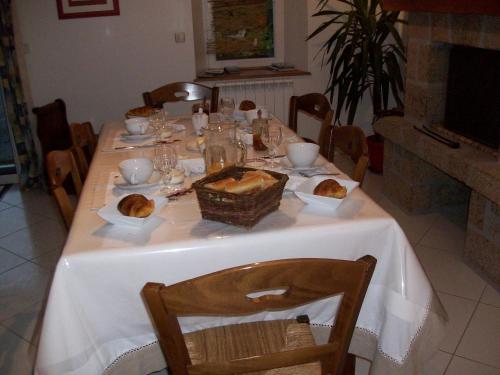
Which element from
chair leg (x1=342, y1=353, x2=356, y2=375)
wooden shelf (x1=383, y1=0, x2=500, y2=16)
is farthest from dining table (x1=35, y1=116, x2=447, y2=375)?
wooden shelf (x1=383, y1=0, x2=500, y2=16)

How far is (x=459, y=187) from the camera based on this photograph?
317cm

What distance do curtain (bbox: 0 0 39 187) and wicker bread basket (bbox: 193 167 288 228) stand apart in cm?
284

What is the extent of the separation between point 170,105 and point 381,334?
3202 mm

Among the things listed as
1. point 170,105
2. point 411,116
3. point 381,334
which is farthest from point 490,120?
point 170,105

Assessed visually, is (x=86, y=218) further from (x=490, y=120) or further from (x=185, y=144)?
(x=490, y=120)

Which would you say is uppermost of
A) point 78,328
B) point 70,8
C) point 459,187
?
point 70,8

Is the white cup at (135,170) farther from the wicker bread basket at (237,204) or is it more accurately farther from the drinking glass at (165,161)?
the wicker bread basket at (237,204)

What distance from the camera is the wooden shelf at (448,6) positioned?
2.13 meters

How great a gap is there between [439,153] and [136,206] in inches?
75.1

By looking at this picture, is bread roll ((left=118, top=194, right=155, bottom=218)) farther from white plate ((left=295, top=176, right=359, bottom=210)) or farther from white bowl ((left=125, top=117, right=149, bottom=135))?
white bowl ((left=125, top=117, right=149, bottom=135))

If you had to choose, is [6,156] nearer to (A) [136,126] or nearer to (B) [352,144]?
(A) [136,126]

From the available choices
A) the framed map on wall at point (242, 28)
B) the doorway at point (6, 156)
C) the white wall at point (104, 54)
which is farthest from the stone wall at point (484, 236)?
the doorway at point (6, 156)

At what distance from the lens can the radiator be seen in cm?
416

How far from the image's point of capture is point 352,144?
6.25ft
